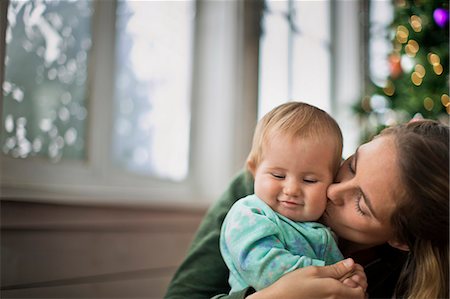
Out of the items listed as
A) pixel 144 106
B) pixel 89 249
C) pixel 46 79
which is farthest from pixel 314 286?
pixel 144 106

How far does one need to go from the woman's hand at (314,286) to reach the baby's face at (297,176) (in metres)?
0.11

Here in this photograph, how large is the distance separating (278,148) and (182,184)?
160 cm

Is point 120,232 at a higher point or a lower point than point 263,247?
lower

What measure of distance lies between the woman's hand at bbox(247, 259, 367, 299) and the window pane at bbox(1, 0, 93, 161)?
969 mm

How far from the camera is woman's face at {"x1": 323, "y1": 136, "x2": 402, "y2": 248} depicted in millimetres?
1079

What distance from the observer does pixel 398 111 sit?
3152 millimetres

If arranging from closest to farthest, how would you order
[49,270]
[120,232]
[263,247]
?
[263,247] → [49,270] → [120,232]

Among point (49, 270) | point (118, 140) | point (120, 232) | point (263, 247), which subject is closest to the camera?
point (263, 247)

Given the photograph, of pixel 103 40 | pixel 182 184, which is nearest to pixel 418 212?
pixel 103 40

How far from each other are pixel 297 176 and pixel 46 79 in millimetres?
1054

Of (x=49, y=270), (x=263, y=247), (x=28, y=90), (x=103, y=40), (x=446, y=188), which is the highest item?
(x=103, y=40)

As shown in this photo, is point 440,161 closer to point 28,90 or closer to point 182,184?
point 28,90

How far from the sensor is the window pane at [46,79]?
5.57ft

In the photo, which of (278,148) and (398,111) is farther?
(398,111)
